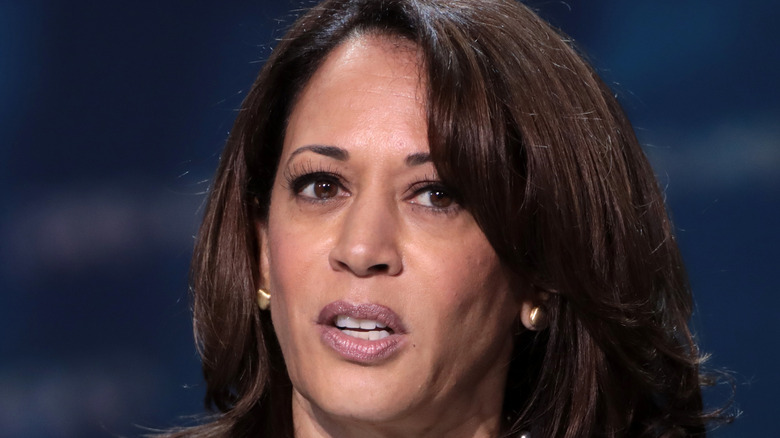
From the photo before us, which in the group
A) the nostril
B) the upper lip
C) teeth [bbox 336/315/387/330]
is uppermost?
the nostril

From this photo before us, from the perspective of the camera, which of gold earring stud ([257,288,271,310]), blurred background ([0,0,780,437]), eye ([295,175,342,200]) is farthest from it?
blurred background ([0,0,780,437])

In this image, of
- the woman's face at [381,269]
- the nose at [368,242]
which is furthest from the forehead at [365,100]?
the nose at [368,242]

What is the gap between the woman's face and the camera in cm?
181

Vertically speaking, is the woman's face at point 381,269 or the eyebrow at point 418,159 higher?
the eyebrow at point 418,159

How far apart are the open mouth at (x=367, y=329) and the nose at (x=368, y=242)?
0.08 metres

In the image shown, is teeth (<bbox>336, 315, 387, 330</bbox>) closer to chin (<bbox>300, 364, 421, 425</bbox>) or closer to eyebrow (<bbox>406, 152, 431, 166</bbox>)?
chin (<bbox>300, 364, 421, 425</bbox>)

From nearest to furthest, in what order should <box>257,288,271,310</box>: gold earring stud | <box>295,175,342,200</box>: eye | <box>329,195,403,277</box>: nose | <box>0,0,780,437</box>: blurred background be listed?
<box>329,195,403,277</box>: nose
<box>295,175,342,200</box>: eye
<box>257,288,271,310</box>: gold earring stud
<box>0,0,780,437</box>: blurred background

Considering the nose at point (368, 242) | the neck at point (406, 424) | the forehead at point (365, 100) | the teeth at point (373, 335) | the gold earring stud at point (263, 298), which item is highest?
the forehead at point (365, 100)

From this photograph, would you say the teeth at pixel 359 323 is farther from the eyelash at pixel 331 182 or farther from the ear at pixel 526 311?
the ear at pixel 526 311

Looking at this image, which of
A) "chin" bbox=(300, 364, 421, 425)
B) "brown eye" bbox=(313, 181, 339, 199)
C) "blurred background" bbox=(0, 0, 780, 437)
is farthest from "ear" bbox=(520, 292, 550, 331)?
"blurred background" bbox=(0, 0, 780, 437)

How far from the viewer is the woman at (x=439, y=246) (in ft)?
5.97

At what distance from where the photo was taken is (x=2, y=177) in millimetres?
2768

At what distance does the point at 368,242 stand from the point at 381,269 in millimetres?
54

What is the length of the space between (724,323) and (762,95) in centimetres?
58
